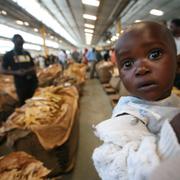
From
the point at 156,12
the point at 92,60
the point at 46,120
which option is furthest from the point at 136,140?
the point at 92,60

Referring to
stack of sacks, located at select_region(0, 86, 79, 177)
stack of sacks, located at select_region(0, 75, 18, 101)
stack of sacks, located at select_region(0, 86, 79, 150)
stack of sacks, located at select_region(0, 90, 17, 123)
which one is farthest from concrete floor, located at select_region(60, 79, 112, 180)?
stack of sacks, located at select_region(0, 75, 18, 101)

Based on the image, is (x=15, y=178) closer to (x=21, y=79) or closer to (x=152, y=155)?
(x=152, y=155)

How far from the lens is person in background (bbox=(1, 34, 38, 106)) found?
4.44 m

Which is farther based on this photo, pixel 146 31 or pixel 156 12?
pixel 156 12

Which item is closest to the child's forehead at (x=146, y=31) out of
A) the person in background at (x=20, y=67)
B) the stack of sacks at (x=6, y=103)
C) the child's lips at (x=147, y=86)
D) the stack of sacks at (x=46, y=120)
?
Answer: the child's lips at (x=147, y=86)

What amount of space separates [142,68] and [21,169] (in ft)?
A: 5.89

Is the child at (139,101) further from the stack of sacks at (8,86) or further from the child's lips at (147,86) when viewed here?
the stack of sacks at (8,86)

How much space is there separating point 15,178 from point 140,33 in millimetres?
1758

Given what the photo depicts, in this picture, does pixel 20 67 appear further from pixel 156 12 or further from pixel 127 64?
pixel 156 12

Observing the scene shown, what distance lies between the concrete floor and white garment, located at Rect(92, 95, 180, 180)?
2.58 metres

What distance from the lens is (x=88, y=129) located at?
193 inches

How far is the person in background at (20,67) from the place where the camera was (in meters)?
4.44

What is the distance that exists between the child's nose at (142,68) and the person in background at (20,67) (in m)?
4.04

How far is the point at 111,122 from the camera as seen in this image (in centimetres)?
64
